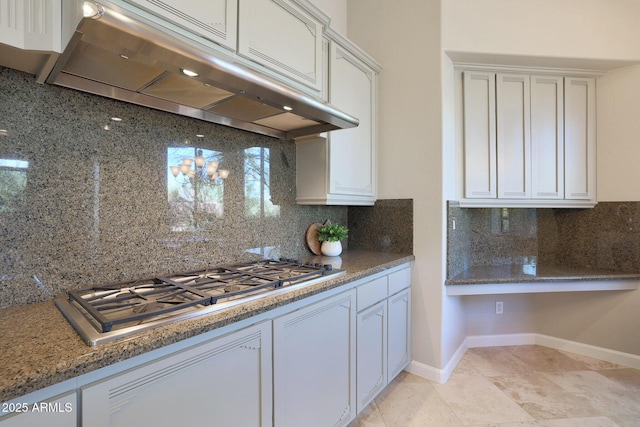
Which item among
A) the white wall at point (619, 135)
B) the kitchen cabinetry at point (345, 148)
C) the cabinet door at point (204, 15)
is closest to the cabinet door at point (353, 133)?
the kitchen cabinetry at point (345, 148)

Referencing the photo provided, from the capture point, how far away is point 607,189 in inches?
102

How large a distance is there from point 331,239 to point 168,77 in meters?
1.46

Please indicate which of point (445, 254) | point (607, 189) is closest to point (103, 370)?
point (445, 254)

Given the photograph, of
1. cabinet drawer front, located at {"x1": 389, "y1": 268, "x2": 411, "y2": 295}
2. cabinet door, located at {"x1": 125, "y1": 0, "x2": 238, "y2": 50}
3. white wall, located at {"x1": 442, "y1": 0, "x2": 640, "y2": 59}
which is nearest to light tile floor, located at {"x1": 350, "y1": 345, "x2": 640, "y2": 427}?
cabinet drawer front, located at {"x1": 389, "y1": 268, "x2": 411, "y2": 295}

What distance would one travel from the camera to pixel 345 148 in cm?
217

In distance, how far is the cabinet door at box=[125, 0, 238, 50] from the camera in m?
1.12

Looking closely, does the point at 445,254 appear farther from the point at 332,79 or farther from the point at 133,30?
the point at 133,30

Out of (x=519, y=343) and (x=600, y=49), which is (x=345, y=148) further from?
(x=519, y=343)

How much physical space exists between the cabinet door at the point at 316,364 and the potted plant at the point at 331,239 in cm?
63

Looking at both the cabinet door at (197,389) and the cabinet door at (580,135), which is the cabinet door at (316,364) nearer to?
the cabinet door at (197,389)

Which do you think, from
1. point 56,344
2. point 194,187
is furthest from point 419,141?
point 56,344

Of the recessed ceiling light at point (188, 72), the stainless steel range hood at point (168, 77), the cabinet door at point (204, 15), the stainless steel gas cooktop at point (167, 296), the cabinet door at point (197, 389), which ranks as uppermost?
the cabinet door at point (204, 15)

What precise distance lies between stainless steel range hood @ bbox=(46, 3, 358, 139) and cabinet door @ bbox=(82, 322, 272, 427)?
94cm

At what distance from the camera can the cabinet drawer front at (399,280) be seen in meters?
2.07
